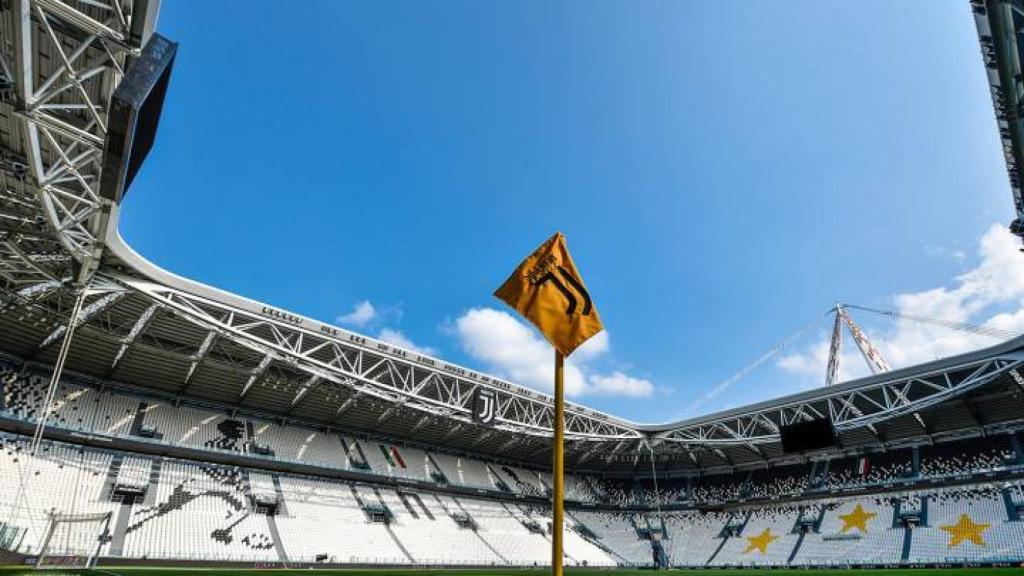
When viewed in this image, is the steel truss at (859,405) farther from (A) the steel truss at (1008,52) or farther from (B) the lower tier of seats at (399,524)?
(A) the steel truss at (1008,52)

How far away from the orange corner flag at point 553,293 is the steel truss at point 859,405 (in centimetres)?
3347

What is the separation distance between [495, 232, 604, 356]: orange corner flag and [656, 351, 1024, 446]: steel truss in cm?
3347

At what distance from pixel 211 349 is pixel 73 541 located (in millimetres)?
9603

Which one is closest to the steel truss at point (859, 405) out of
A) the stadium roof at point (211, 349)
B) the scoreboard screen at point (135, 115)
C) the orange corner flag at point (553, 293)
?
the stadium roof at point (211, 349)

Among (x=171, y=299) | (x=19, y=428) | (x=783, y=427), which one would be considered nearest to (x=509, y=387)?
(x=783, y=427)

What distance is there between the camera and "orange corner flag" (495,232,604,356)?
5.00 metres

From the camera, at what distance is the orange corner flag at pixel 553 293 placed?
197 inches

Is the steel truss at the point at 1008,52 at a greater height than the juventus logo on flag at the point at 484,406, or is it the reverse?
the juventus logo on flag at the point at 484,406

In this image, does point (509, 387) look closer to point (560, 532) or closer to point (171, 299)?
point (171, 299)

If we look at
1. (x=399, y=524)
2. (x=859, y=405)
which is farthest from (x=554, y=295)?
(x=859, y=405)

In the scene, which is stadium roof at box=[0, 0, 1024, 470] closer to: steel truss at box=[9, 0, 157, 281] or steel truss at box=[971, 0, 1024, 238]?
steel truss at box=[9, 0, 157, 281]

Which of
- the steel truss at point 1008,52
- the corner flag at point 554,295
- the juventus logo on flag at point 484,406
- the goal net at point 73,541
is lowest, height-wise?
the goal net at point 73,541

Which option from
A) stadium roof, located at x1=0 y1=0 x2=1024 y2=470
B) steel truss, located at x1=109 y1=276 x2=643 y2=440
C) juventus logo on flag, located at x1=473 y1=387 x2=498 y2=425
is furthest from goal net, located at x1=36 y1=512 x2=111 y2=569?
juventus logo on flag, located at x1=473 y1=387 x2=498 y2=425

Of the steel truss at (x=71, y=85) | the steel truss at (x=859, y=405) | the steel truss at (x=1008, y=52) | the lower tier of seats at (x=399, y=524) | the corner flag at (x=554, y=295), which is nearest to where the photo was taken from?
the corner flag at (x=554, y=295)
